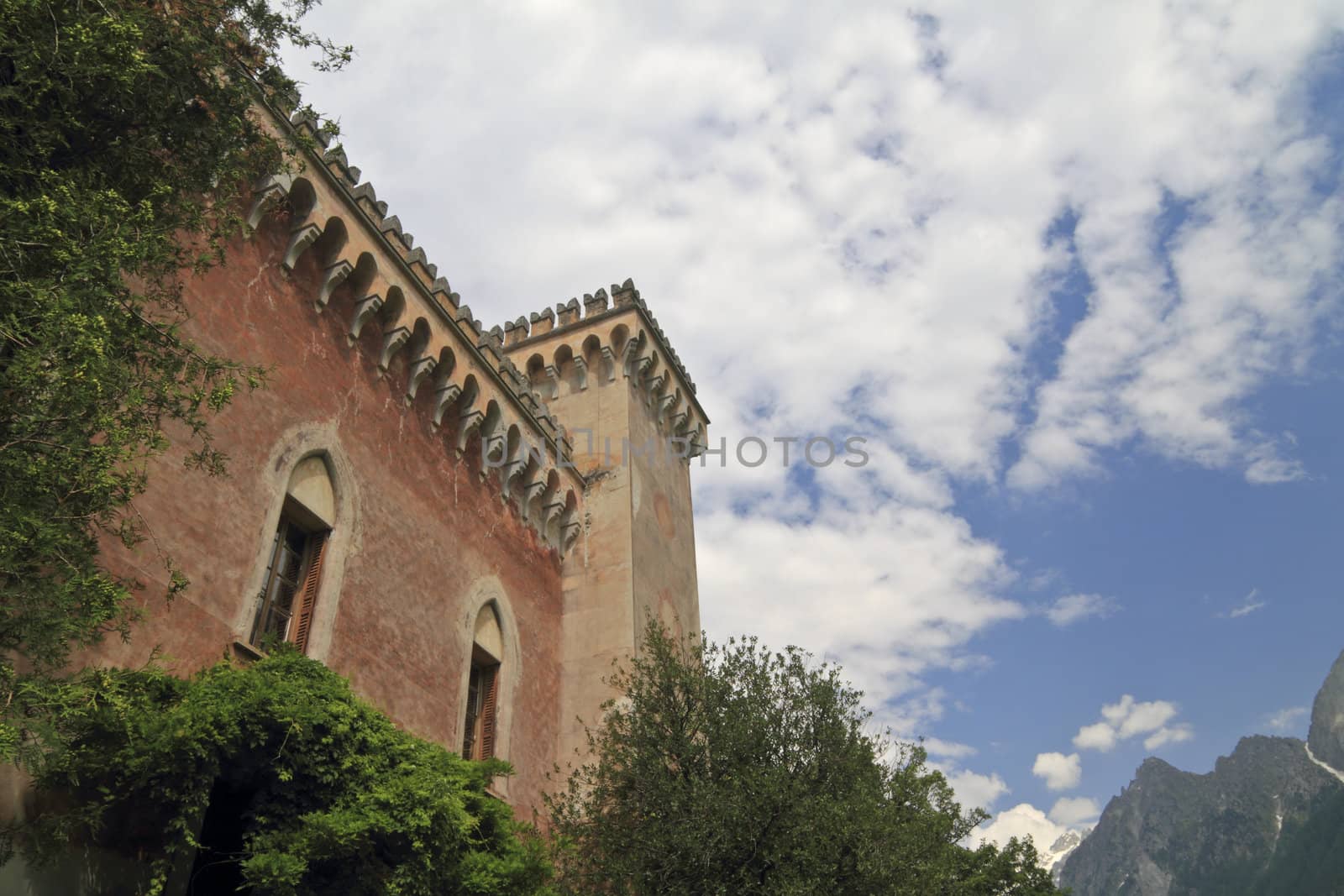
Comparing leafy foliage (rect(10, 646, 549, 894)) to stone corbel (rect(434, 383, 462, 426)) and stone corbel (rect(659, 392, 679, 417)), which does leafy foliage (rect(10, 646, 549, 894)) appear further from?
stone corbel (rect(659, 392, 679, 417))

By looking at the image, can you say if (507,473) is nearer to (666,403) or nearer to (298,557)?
(298,557)

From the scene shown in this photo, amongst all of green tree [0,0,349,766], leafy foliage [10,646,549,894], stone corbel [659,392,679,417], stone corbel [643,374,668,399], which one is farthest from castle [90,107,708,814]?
green tree [0,0,349,766]

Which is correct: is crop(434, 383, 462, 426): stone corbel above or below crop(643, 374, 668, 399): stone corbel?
below

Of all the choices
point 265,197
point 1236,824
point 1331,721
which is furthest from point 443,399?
point 1331,721

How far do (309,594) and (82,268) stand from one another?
5.15m

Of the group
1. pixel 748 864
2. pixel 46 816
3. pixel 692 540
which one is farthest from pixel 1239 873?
pixel 46 816

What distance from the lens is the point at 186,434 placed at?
885 cm

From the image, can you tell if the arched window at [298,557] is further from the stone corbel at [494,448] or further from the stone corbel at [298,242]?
the stone corbel at [494,448]

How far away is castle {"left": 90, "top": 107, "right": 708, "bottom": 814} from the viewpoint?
30.5ft

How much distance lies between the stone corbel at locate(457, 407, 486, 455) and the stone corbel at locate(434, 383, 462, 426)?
42 cm

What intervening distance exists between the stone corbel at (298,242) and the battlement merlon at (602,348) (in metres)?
6.72

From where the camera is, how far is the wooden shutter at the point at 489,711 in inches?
514

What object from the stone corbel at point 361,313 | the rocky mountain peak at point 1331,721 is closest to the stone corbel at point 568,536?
the stone corbel at point 361,313

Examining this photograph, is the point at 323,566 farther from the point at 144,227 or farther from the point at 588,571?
the point at 588,571
